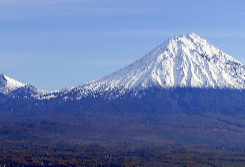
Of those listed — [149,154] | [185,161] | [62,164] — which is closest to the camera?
[62,164]

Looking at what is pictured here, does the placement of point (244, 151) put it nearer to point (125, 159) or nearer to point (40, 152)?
point (125, 159)

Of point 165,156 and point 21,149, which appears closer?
A: point 165,156

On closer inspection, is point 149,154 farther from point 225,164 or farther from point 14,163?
point 14,163

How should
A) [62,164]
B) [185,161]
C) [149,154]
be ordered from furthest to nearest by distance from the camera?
1. [149,154]
2. [185,161]
3. [62,164]

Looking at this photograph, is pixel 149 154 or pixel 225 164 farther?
pixel 149 154

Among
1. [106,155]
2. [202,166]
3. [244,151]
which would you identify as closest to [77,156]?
[106,155]

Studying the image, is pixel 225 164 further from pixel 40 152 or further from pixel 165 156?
pixel 40 152

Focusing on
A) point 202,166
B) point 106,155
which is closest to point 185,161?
point 202,166

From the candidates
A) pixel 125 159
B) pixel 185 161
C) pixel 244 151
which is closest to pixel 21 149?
pixel 125 159
